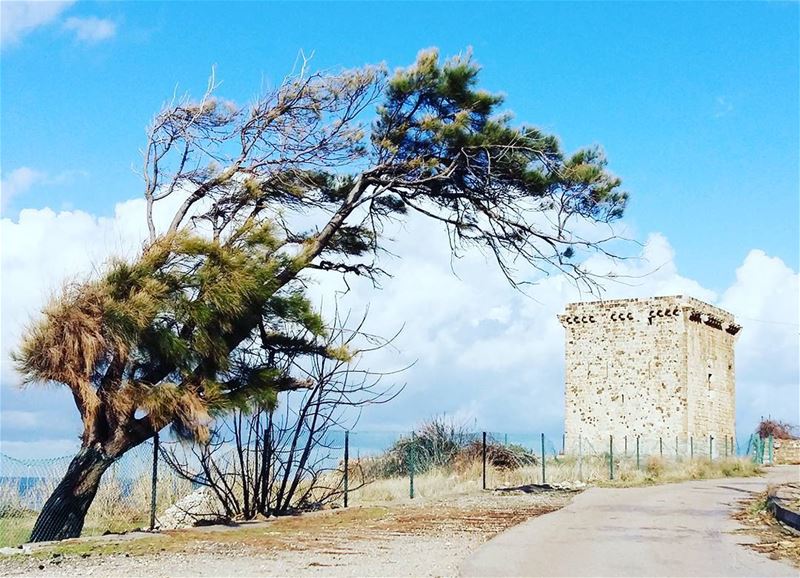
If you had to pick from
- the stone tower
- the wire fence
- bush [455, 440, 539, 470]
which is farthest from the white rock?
the stone tower

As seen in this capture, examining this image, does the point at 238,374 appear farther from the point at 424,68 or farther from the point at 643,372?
the point at 643,372

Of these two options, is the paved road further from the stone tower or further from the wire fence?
the stone tower

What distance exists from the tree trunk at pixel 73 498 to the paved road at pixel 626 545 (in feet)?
19.3

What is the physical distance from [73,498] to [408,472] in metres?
14.5

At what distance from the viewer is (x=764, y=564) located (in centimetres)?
1054

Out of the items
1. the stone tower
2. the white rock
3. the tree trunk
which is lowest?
the white rock

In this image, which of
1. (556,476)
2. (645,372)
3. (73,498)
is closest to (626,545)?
(73,498)

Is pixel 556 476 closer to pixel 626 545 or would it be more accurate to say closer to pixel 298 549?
pixel 626 545

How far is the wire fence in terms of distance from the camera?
14.7 meters

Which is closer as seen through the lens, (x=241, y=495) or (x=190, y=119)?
(x=190, y=119)

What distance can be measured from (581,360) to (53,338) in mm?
34727

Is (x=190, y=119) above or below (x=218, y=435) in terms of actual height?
above

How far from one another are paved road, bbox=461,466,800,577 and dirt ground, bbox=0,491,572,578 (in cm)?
52

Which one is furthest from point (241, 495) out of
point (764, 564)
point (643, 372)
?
point (643, 372)
